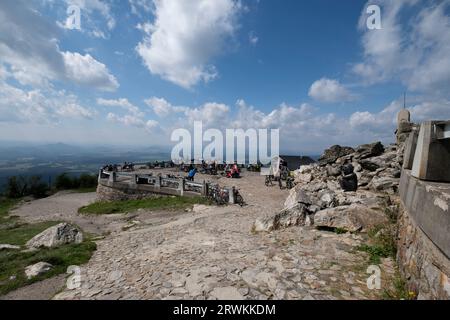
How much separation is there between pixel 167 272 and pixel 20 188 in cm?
4248

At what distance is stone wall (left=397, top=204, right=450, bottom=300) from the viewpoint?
2.69 m

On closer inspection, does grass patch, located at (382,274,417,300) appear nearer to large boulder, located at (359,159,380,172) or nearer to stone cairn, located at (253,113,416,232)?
stone cairn, located at (253,113,416,232)

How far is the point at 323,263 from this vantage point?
530cm

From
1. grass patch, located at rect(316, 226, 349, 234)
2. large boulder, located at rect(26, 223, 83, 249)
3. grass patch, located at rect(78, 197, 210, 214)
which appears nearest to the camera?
grass patch, located at rect(316, 226, 349, 234)

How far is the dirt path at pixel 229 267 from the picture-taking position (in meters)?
4.42

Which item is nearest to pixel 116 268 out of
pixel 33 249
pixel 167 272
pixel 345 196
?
pixel 167 272

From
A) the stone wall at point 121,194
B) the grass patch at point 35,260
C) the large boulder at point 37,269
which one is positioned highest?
the large boulder at point 37,269

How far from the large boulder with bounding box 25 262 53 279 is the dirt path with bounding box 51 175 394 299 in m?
0.99

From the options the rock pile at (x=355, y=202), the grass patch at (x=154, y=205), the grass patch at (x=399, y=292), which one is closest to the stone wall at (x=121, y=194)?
the grass patch at (x=154, y=205)

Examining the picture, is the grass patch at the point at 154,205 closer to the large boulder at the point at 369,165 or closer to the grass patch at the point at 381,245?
the large boulder at the point at 369,165

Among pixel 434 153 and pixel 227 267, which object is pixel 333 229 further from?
pixel 434 153

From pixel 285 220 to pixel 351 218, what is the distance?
209cm

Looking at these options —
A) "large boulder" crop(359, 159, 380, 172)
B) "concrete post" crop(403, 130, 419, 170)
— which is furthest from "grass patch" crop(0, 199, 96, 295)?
"large boulder" crop(359, 159, 380, 172)

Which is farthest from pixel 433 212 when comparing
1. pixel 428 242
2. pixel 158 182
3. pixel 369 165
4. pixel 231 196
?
pixel 158 182
